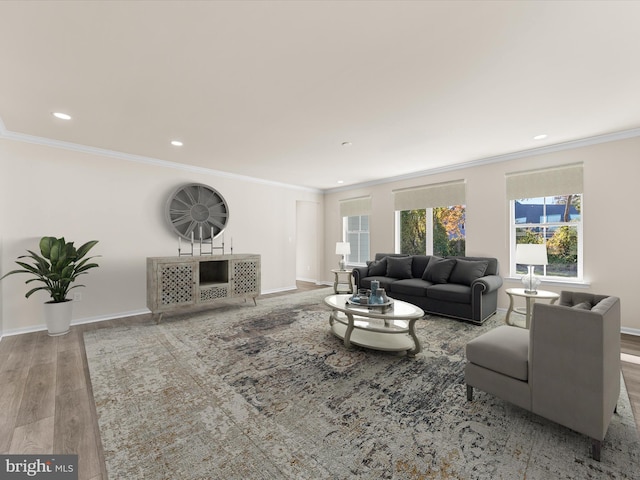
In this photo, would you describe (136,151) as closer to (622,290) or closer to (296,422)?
(296,422)

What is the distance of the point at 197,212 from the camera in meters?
5.05

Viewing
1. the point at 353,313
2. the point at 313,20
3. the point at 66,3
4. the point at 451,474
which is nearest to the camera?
the point at 451,474

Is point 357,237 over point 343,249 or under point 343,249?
over

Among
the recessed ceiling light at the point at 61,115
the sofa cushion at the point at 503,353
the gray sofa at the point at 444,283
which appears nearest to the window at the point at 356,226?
the gray sofa at the point at 444,283

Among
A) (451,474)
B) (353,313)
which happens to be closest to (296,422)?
(451,474)

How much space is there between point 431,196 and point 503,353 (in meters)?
4.00

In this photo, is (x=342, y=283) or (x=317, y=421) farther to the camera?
(x=342, y=283)

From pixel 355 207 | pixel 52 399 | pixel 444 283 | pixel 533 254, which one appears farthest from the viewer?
pixel 355 207

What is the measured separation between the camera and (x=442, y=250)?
17.6 feet

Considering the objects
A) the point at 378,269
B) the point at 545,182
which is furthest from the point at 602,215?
the point at 378,269

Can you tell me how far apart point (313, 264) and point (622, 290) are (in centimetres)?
589

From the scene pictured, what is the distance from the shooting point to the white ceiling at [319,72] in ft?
5.47

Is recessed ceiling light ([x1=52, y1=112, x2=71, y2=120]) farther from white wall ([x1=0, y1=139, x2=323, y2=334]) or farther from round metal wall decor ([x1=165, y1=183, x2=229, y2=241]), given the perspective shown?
round metal wall decor ([x1=165, y1=183, x2=229, y2=241])

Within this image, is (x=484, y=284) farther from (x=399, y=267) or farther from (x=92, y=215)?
(x=92, y=215)
